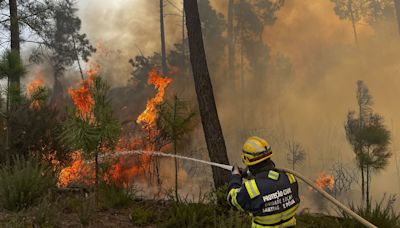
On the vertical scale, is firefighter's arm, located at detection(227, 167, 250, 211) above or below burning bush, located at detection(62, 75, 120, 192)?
below

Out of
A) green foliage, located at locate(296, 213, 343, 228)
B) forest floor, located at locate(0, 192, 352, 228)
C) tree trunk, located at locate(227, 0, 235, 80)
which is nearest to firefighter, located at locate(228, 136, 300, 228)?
forest floor, located at locate(0, 192, 352, 228)

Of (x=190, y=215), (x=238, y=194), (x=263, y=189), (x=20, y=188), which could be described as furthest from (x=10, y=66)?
(x=263, y=189)

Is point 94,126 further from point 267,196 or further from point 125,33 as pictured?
point 125,33

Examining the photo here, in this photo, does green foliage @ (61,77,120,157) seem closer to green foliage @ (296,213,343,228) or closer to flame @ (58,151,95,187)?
green foliage @ (296,213,343,228)

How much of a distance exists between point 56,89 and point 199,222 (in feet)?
86.4

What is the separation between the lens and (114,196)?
6.33 metres

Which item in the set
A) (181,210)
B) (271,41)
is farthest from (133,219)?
(271,41)

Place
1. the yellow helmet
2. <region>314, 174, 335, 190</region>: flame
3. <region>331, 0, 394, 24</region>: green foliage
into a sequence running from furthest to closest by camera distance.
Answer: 1. <region>331, 0, 394, 24</region>: green foliage
2. <region>314, 174, 335, 190</region>: flame
3. the yellow helmet

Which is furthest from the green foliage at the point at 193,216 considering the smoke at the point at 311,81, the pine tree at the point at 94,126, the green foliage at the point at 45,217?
the smoke at the point at 311,81

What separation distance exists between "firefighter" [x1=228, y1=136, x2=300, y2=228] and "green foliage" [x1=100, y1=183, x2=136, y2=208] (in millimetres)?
3461

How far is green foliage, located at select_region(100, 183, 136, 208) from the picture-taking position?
629 cm

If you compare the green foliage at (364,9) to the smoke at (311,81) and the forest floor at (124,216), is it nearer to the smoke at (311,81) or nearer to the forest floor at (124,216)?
the smoke at (311,81)

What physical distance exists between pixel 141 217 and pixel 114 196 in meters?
0.82

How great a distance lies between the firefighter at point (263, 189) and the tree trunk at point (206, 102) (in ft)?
10.9
